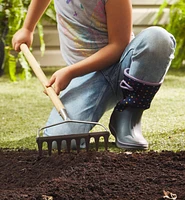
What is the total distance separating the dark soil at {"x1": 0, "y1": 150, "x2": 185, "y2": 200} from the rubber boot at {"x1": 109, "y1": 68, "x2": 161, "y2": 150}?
18 cm

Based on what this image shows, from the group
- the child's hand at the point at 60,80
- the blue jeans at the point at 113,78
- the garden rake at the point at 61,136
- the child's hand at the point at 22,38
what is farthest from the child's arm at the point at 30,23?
the child's hand at the point at 60,80

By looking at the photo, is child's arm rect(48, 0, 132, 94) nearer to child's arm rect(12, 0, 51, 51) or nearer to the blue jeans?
the blue jeans

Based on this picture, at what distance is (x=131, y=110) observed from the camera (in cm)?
200

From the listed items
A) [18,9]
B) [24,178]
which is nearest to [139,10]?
[18,9]

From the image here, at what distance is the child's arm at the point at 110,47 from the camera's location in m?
1.87

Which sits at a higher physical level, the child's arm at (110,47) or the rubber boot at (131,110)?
the child's arm at (110,47)

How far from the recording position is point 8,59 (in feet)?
11.4

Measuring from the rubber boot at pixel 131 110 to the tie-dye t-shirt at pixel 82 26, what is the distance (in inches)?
7.5

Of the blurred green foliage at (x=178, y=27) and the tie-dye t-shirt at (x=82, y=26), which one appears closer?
the tie-dye t-shirt at (x=82, y=26)

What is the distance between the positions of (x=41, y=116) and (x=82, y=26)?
53 centimetres

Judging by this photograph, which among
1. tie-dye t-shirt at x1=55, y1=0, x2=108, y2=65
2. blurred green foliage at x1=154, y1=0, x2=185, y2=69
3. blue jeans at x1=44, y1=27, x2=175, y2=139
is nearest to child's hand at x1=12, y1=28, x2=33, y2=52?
Answer: tie-dye t-shirt at x1=55, y1=0, x2=108, y2=65

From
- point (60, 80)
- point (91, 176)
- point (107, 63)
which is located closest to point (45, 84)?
point (60, 80)

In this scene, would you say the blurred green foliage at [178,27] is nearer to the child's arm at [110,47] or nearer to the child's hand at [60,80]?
the child's arm at [110,47]

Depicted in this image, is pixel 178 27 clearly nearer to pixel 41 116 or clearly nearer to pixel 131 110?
pixel 41 116
